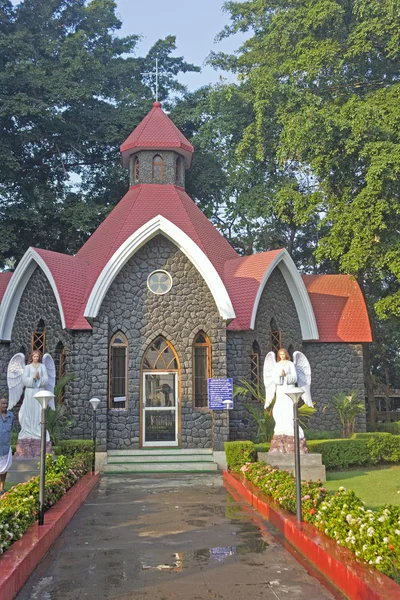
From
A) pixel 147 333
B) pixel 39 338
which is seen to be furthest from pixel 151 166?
pixel 39 338

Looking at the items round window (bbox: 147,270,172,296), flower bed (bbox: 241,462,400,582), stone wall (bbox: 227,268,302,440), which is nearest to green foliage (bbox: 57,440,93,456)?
stone wall (bbox: 227,268,302,440)

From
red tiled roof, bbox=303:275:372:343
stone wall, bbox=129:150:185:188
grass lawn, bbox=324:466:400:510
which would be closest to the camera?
grass lawn, bbox=324:466:400:510

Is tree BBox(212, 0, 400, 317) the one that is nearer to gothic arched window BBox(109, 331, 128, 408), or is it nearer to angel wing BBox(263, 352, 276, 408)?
angel wing BBox(263, 352, 276, 408)

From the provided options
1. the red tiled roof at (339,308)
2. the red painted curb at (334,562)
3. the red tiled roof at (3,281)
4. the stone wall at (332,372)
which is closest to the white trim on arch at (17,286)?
the red tiled roof at (3,281)

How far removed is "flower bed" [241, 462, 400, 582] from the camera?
552 centimetres

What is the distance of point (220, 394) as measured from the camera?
54.1 ft

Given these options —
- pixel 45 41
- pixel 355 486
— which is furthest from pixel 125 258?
pixel 45 41

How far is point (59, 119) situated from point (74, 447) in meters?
15.9

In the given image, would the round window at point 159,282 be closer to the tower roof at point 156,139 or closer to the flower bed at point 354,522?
the tower roof at point 156,139

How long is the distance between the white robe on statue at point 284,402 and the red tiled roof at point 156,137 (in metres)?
10.6

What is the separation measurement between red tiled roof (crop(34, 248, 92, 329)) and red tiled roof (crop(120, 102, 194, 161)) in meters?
5.26

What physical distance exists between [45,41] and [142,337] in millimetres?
18103

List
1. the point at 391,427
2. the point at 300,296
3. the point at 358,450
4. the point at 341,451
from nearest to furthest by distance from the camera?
1. the point at 341,451
2. the point at 358,450
3. the point at 300,296
4. the point at 391,427

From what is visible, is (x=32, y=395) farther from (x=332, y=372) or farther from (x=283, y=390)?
(x=332, y=372)
